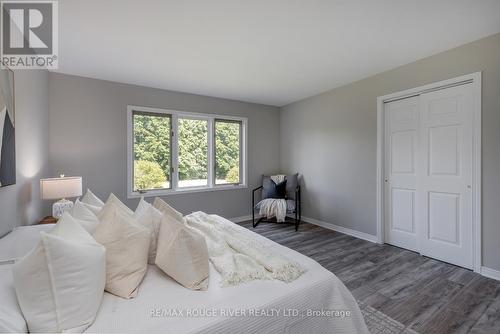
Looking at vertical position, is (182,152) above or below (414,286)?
above

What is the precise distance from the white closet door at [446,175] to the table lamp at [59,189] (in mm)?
4137

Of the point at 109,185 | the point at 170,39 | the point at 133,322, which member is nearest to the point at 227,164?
the point at 109,185

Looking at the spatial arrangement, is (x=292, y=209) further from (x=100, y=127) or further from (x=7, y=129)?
(x=7, y=129)

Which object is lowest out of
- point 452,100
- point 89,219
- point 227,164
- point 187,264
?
point 187,264

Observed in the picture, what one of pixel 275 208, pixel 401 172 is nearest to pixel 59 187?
pixel 275 208

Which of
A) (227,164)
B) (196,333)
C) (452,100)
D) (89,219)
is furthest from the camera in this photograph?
(227,164)

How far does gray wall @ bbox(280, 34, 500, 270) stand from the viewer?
2295 mm

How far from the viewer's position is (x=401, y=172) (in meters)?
3.08

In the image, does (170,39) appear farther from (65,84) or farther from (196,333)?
(196,333)

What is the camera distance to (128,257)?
→ 1231mm

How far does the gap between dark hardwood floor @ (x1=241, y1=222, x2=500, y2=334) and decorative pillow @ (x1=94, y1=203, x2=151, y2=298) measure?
1865 mm

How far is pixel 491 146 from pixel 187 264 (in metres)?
3.07

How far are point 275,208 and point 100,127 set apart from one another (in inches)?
119

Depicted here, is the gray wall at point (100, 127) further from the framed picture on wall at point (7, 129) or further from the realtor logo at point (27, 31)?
the framed picture on wall at point (7, 129)
